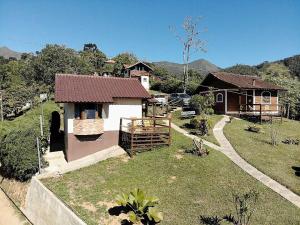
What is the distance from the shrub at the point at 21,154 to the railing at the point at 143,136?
6075 mm

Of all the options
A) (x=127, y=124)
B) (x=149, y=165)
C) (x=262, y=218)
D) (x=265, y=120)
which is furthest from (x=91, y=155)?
(x=265, y=120)

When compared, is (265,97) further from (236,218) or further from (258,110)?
(236,218)

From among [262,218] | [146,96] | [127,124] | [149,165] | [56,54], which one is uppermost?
[56,54]

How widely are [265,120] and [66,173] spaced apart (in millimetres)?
23283

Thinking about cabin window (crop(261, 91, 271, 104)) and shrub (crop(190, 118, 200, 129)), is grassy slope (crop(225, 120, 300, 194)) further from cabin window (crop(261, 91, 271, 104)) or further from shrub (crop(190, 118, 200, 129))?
cabin window (crop(261, 91, 271, 104))

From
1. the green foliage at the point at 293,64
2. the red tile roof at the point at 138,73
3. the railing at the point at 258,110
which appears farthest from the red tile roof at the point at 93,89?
the green foliage at the point at 293,64

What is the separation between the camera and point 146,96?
25.5 meters

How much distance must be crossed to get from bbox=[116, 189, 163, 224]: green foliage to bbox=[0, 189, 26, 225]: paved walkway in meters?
8.44

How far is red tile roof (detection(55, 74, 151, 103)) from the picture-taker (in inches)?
910

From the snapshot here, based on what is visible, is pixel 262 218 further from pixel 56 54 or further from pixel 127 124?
pixel 56 54

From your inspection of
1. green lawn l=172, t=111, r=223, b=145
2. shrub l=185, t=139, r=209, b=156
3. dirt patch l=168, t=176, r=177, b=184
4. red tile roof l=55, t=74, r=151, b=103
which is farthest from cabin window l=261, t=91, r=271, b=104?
dirt patch l=168, t=176, r=177, b=184

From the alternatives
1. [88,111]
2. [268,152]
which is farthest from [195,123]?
[88,111]

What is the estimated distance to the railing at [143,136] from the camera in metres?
22.5

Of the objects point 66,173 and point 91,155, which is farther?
point 91,155
